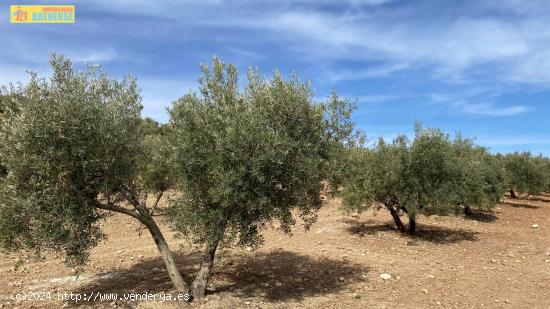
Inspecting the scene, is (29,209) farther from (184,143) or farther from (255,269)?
(255,269)

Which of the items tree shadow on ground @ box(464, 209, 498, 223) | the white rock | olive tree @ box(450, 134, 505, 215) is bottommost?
the white rock

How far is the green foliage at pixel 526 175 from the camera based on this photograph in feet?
172

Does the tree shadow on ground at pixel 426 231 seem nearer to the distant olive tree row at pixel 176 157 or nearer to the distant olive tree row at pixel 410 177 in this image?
the distant olive tree row at pixel 410 177

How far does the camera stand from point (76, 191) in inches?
474

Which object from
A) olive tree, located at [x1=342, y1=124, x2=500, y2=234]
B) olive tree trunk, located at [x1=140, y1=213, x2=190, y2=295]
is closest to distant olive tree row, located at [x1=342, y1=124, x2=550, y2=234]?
olive tree, located at [x1=342, y1=124, x2=500, y2=234]

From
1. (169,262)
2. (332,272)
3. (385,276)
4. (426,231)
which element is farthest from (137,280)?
(426,231)

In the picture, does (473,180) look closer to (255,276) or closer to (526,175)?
(255,276)

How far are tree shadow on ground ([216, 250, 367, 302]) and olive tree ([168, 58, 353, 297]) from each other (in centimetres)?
252

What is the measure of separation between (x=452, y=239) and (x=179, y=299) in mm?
18864

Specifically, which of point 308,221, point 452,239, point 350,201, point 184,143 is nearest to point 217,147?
point 184,143

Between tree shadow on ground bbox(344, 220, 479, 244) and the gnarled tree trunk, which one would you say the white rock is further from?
the gnarled tree trunk

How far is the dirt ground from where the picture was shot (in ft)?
48.5

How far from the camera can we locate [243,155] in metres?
11.8

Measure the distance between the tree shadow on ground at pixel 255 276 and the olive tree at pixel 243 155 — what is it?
2461 mm
